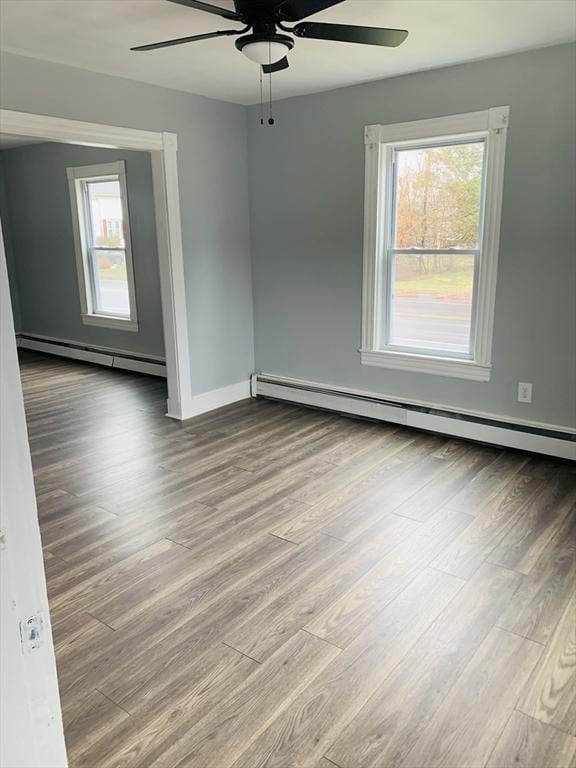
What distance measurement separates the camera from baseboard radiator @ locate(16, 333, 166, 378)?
634 centimetres

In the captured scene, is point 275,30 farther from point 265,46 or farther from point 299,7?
point 299,7

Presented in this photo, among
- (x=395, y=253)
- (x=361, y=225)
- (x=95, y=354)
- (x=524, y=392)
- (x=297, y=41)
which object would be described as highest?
(x=297, y=41)

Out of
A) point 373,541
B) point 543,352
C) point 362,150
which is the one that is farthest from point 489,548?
point 362,150

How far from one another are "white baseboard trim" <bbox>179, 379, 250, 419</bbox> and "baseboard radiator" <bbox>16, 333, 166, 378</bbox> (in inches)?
46.9

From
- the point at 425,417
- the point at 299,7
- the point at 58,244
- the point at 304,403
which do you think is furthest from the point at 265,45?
the point at 58,244

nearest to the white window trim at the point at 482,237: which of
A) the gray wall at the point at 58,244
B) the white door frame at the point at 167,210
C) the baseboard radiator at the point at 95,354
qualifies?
the white door frame at the point at 167,210

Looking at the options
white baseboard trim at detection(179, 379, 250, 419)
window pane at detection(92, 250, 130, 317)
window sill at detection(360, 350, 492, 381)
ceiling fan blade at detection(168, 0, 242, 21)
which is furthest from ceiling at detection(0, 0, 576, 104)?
window pane at detection(92, 250, 130, 317)

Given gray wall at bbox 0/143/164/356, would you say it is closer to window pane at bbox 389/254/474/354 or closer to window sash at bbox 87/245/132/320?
window sash at bbox 87/245/132/320

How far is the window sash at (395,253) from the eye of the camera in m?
3.97

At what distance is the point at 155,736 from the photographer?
5.98 feet

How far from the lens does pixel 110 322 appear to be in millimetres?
6688

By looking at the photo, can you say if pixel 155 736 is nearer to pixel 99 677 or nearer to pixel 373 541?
pixel 99 677

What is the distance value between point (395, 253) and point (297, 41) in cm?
166

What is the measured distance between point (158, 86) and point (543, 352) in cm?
332
